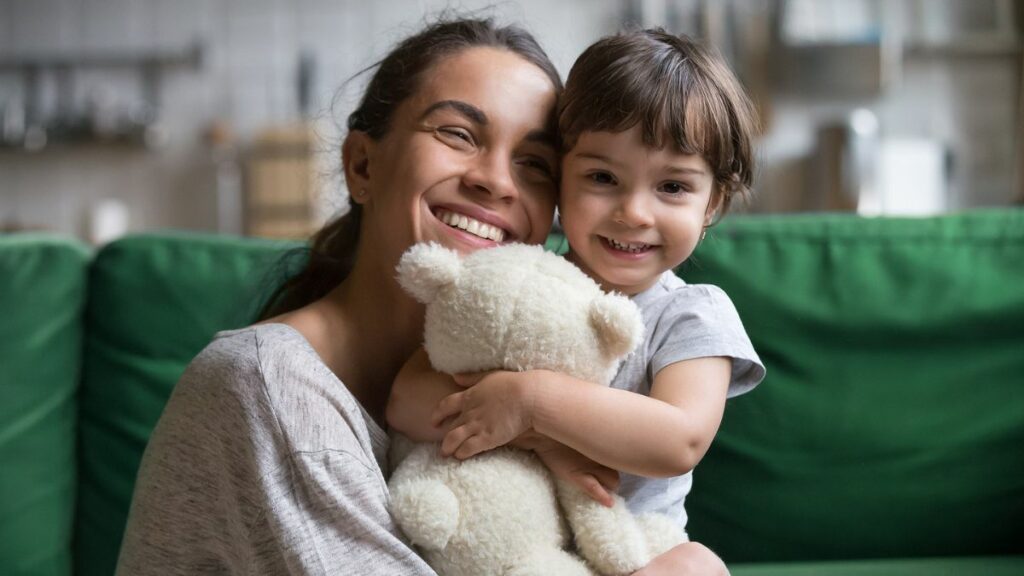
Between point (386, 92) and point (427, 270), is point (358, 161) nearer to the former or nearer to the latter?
point (386, 92)

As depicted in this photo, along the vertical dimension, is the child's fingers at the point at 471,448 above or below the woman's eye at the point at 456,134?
below

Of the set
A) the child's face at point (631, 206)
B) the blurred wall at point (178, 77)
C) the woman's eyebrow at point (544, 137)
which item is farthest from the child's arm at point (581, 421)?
the blurred wall at point (178, 77)

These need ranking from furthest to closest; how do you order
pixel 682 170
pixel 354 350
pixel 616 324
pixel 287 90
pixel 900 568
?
1. pixel 287 90
2. pixel 900 568
3. pixel 354 350
4. pixel 682 170
5. pixel 616 324

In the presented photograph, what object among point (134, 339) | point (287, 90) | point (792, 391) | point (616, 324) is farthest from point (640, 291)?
point (287, 90)

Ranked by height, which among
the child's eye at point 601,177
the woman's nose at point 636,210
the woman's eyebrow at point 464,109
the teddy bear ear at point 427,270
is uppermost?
the woman's eyebrow at point 464,109

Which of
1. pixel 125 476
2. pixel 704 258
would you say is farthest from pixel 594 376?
pixel 125 476

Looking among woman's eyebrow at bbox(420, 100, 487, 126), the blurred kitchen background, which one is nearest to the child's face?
woman's eyebrow at bbox(420, 100, 487, 126)

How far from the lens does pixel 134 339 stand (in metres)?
1.30

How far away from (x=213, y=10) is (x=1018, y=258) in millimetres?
3421

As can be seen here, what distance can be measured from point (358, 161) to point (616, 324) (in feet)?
1.42

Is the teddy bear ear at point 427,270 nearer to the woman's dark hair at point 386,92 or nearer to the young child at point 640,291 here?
the young child at point 640,291

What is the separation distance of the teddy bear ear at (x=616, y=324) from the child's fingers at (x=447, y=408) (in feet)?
0.41

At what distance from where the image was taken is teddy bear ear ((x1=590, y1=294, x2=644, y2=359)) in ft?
2.55

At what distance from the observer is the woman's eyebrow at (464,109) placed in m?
0.97
